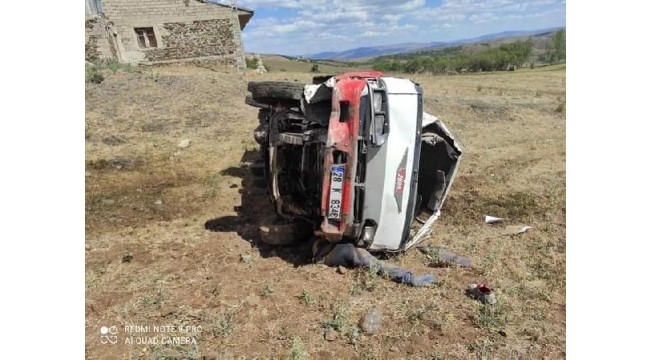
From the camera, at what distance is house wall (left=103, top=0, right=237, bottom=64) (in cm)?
1825

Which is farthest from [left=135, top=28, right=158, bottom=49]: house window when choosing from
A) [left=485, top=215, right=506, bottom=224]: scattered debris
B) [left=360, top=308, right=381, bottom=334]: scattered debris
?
[left=360, top=308, right=381, bottom=334]: scattered debris

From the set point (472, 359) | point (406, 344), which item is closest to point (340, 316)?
point (406, 344)

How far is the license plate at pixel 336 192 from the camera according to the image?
3.58m

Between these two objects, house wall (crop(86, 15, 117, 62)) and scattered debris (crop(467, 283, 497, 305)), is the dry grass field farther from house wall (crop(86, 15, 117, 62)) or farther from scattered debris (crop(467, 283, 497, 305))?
house wall (crop(86, 15, 117, 62))

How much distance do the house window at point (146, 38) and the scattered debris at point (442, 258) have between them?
18203 millimetres

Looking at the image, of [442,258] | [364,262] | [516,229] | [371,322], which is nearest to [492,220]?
[516,229]

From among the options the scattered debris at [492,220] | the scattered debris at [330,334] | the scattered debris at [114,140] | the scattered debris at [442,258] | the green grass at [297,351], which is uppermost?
the scattered debris at [114,140]

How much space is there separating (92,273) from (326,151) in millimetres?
2501

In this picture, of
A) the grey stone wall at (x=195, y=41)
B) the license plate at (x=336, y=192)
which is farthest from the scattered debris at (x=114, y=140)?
the grey stone wall at (x=195, y=41)

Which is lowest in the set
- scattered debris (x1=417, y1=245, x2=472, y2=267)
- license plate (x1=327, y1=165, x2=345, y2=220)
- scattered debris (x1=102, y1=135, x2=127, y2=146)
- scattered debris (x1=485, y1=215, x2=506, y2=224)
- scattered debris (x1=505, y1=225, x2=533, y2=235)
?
scattered debris (x1=417, y1=245, x2=472, y2=267)

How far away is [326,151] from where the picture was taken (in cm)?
357

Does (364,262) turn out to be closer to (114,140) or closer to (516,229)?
(516,229)

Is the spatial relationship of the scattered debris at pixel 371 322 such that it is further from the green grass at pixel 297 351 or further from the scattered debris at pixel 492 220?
the scattered debris at pixel 492 220

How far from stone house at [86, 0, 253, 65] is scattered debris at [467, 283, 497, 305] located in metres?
18.2
